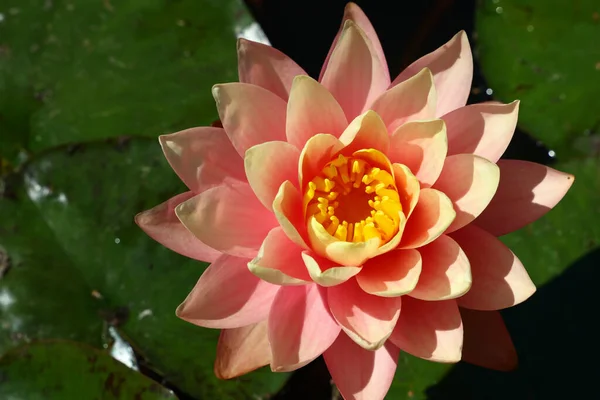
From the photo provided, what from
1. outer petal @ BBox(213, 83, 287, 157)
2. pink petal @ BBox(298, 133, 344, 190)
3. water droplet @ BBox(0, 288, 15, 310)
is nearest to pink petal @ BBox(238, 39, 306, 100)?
outer petal @ BBox(213, 83, 287, 157)

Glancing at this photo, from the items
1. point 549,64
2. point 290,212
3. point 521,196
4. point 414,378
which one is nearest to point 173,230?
point 290,212

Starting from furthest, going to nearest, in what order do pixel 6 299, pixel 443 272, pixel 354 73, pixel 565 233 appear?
pixel 565 233 < pixel 6 299 < pixel 354 73 < pixel 443 272

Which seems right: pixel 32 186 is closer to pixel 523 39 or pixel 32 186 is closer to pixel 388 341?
pixel 388 341

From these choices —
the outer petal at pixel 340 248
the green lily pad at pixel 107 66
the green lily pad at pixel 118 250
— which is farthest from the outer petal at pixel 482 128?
the green lily pad at pixel 107 66

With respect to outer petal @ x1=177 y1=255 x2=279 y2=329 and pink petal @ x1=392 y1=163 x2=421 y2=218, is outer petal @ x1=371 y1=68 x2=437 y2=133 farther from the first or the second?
outer petal @ x1=177 y1=255 x2=279 y2=329

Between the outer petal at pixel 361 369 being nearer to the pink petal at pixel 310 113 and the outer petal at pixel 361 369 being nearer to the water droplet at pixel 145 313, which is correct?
the pink petal at pixel 310 113

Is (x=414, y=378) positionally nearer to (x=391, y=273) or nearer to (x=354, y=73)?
(x=391, y=273)
